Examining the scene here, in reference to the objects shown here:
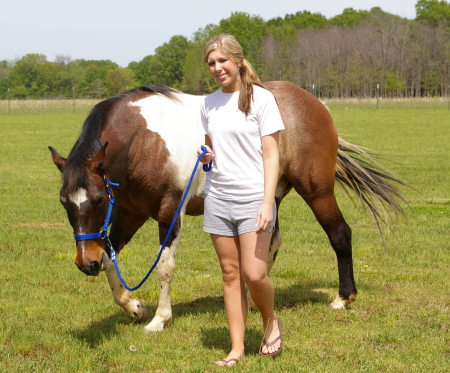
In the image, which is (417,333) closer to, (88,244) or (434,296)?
(434,296)

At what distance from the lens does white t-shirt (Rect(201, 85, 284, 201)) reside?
3.57 metres

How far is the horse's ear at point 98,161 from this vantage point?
4.11m

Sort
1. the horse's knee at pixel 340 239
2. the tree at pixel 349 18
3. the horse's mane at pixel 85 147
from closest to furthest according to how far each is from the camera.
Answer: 1. the horse's mane at pixel 85 147
2. the horse's knee at pixel 340 239
3. the tree at pixel 349 18

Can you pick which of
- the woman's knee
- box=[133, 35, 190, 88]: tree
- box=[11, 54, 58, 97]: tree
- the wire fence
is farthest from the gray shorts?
box=[11, 54, 58, 97]: tree

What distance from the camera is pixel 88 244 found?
403 cm

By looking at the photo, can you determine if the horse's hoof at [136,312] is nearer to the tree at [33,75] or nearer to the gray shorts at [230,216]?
the gray shorts at [230,216]

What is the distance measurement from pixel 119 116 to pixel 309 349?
2195mm

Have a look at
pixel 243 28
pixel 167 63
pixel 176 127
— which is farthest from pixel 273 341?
pixel 243 28

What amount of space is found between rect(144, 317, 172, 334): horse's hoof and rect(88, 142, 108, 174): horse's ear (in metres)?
1.28

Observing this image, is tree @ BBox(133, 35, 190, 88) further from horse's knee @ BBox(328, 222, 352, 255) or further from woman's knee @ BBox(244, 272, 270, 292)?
woman's knee @ BBox(244, 272, 270, 292)

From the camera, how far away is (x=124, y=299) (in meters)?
4.83

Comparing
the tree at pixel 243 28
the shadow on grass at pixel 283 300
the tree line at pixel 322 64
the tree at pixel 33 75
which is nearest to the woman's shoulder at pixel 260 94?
the shadow on grass at pixel 283 300

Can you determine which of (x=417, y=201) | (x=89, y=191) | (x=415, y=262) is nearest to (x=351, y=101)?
(x=417, y=201)

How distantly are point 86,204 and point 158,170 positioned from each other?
828mm
